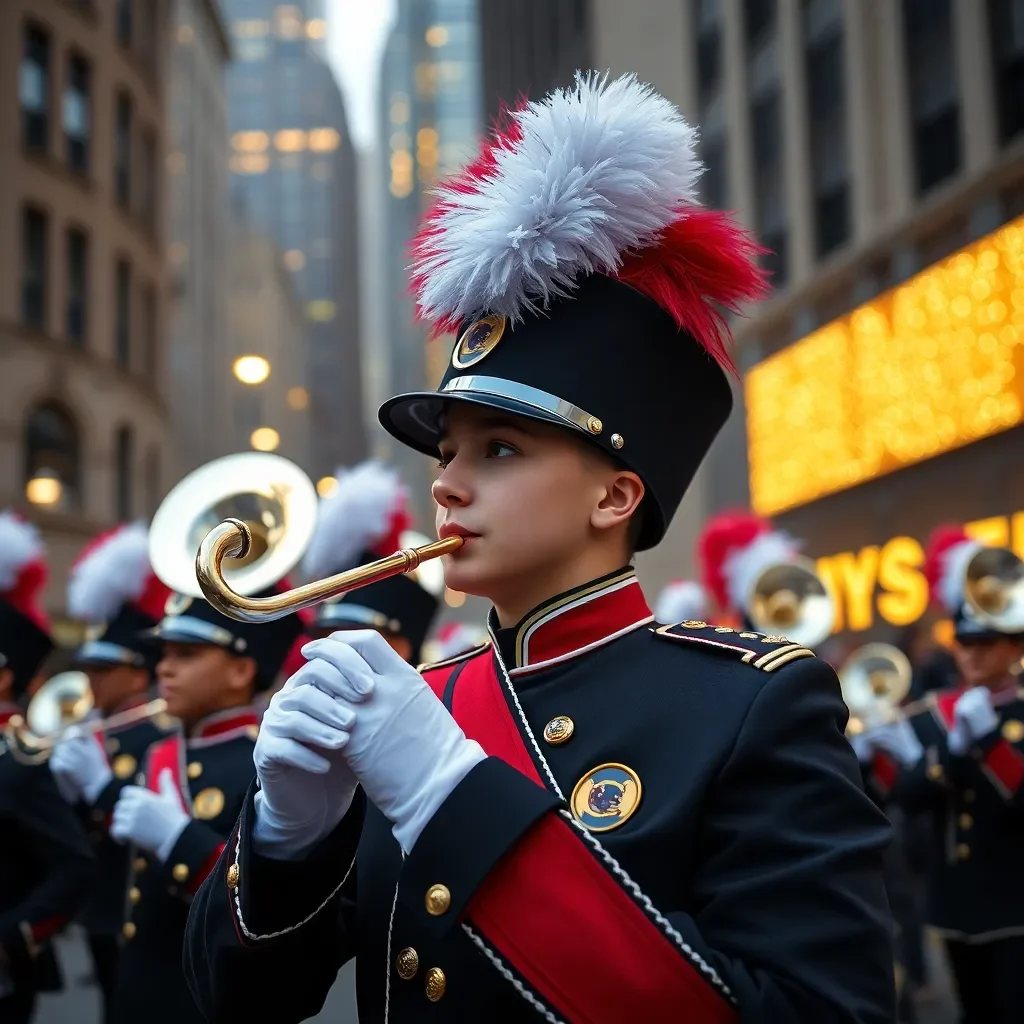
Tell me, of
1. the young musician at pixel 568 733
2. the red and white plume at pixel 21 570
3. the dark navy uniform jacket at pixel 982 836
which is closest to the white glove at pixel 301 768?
the young musician at pixel 568 733

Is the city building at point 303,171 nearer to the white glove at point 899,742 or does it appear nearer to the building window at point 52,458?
the building window at point 52,458

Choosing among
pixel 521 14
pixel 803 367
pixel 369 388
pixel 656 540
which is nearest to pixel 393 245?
pixel 369 388

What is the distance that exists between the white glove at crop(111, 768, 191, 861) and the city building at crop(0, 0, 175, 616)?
21.3 meters

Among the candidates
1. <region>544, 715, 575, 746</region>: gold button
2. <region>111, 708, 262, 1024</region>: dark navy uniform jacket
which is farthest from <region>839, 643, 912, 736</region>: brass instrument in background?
<region>544, 715, 575, 746</region>: gold button

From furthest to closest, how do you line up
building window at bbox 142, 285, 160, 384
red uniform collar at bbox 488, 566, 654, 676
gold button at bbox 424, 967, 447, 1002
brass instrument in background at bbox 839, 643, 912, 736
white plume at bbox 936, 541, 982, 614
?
building window at bbox 142, 285, 160, 384 → brass instrument in background at bbox 839, 643, 912, 736 → white plume at bbox 936, 541, 982, 614 → red uniform collar at bbox 488, 566, 654, 676 → gold button at bbox 424, 967, 447, 1002

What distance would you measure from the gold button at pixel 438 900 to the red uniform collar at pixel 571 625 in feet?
1.76

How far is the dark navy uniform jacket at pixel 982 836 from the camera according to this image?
5.40 m

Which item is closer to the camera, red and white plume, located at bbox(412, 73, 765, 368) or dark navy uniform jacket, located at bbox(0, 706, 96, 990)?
red and white plume, located at bbox(412, 73, 765, 368)

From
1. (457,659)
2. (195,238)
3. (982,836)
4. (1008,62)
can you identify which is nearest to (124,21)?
(195,238)

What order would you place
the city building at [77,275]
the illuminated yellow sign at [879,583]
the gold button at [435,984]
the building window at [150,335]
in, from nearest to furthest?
1. the gold button at [435,984]
2. the illuminated yellow sign at [879,583]
3. the city building at [77,275]
4. the building window at [150,335]

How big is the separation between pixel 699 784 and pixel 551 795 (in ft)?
0.84

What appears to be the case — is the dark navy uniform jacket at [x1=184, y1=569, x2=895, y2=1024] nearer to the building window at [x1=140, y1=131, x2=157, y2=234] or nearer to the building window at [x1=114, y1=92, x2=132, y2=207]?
the building window at [x1=114, y1=92, x2=132, y2=207]

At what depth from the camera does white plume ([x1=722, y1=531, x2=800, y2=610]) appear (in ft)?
25.6

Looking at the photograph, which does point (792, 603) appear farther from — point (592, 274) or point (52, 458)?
point (52, 458)
